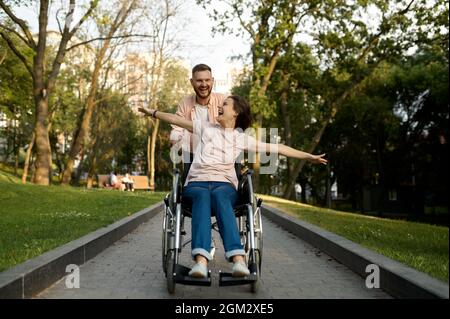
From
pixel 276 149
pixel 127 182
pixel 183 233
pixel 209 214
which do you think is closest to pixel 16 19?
pixel 127 182

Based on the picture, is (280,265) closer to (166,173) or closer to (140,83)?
(140,83)

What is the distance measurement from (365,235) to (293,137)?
1252 inches

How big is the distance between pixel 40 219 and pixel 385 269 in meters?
6.74

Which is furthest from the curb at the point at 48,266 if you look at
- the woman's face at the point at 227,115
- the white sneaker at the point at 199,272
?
the woman's face at the point at 227,115

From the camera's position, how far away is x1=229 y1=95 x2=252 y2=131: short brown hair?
17.9 feet

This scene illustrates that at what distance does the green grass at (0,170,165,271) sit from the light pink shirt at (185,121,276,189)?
74.4 inches

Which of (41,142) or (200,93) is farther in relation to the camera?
(41,142)

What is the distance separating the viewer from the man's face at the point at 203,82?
5.72 metres

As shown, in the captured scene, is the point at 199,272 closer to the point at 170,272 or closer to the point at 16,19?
the point at 170,272

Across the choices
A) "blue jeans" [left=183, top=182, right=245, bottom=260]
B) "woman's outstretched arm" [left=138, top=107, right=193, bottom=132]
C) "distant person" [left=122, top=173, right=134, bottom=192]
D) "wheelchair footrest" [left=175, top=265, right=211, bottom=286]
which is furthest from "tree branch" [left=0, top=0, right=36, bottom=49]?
"wheelchair footrest" [left=175, top=265, right=211, bottom=286]

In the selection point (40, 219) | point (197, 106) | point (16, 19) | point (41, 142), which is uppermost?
point (16, 19)

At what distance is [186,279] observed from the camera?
185 inches

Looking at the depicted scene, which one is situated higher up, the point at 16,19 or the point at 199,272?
the point at 16,19
